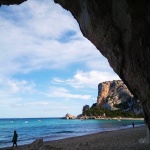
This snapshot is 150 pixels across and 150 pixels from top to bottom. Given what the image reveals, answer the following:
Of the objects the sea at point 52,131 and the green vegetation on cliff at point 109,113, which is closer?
the sea at point 52,131

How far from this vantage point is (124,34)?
12.9 m

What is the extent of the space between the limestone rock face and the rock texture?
A: 145972 mm

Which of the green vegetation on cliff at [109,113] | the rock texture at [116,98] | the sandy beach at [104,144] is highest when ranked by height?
the rock texture at [116,98]

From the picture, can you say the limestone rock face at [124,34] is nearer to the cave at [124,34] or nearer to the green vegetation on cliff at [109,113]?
the cave at [124,34]

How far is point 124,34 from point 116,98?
550 feet

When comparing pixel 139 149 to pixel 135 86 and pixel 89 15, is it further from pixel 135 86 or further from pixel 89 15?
pixel 89 15

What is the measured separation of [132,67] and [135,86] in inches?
51.3

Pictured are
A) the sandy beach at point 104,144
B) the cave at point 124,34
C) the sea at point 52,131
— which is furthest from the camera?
the sea at point 52,131

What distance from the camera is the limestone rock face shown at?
12.2 meters

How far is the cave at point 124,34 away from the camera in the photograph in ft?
40.1

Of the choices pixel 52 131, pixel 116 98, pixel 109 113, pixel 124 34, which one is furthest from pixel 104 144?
pixel 116 98

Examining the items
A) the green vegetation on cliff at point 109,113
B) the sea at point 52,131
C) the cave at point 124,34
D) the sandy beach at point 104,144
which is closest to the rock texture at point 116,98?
the green vegetation on cliff at point 109,113

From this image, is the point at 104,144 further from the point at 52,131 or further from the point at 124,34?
the point at 52,131

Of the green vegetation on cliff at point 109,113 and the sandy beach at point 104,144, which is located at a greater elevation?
the green vegetation on cliff at point 109,113
